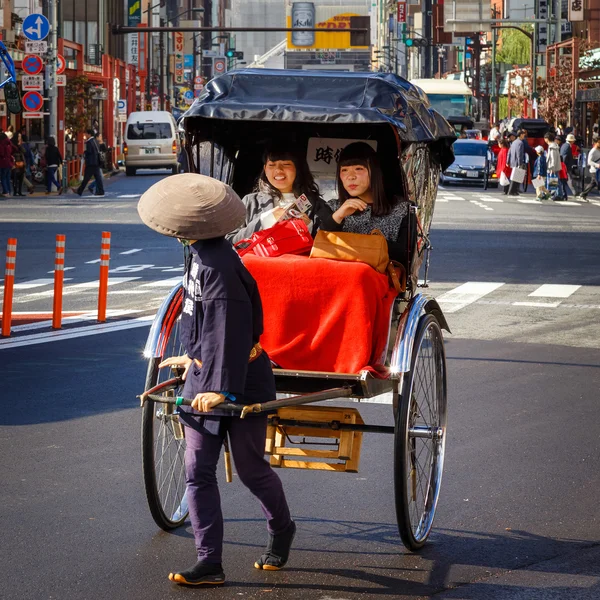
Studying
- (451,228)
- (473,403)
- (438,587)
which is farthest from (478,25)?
(438,587)

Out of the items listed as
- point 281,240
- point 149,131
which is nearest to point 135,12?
point 149,131

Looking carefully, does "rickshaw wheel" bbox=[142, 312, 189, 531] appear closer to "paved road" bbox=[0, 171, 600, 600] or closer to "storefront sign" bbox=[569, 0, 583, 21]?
"paved road" bbox=[0, 171, 600, 600]

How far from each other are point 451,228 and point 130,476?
19.3 metres

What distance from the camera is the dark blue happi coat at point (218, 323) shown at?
16.5 feet

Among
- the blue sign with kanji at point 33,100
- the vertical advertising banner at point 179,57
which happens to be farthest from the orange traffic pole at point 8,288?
the vertical advertising banner at point 179,57

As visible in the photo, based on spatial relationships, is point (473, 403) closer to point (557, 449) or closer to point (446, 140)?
point (557, 449)

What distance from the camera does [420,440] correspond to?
21.2 feet

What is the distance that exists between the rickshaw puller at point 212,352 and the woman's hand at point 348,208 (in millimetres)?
1538

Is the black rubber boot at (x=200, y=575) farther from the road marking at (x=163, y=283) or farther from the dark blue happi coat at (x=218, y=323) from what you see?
the road marking at (x=163, y=283)

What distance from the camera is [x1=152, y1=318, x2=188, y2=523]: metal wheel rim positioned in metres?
5.93

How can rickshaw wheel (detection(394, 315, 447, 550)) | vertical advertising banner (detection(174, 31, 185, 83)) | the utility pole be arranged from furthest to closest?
vertical advertising banner (detection(174, 31, 185, 83)) < the utility pole < rickshaw wheel (detection(394, 315, 447, 550))

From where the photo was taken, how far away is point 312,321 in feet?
19.8

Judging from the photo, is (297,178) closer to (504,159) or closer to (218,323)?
(218,323)

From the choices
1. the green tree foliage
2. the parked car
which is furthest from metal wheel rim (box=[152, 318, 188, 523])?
the green tree foliage
